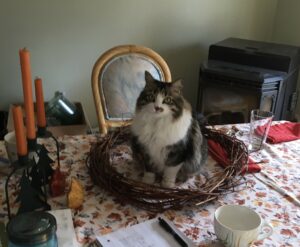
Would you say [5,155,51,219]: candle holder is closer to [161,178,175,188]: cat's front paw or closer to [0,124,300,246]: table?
[0,124,300,246]: table

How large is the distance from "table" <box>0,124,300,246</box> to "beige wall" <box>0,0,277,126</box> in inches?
46.5

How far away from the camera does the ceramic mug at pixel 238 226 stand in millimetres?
875

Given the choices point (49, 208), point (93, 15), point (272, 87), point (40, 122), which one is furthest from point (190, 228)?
point (93, 15)

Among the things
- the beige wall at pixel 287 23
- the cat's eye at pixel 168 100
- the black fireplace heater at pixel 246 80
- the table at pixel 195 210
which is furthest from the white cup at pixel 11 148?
the beige wall at pixel 287 23

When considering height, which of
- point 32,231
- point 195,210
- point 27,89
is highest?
point 27,89

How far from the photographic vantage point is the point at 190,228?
975 mm

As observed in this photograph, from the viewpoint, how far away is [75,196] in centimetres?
103

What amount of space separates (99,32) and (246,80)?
103cm

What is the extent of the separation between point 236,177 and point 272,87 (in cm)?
125

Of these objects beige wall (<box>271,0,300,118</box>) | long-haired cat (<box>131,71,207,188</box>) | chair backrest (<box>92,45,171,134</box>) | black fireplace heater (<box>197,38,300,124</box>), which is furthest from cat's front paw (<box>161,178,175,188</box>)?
beige wall (<box>271,0,300,118</box>)

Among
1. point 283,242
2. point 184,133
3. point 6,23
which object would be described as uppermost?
point 6,23

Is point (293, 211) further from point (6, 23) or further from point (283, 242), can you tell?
point (6, 23)

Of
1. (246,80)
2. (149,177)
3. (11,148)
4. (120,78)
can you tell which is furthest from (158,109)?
(246,80)

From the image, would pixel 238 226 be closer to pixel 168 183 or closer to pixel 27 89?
pixel 168 183
